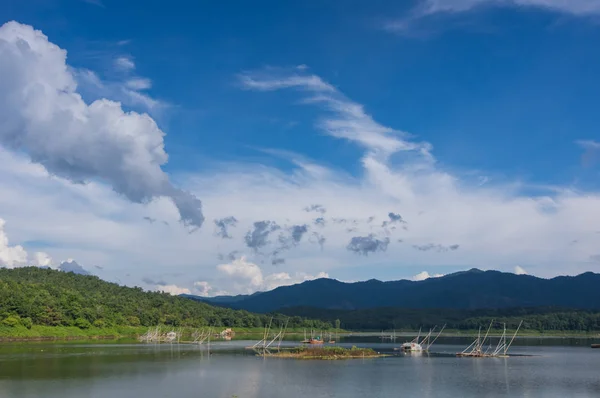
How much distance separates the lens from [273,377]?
56156 millimetres

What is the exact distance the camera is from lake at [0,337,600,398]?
45.0 metres

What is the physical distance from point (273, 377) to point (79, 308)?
3478 inches

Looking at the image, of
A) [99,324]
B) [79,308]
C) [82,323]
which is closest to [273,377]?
[82,323]

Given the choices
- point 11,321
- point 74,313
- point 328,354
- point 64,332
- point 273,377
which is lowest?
point 328,354

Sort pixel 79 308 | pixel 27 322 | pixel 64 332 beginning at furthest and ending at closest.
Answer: pixel 79 308 < pixel 64 332 < pixel 27 322

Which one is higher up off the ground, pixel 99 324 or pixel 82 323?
pixel 82 323

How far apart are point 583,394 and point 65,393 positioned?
42751 millimetres

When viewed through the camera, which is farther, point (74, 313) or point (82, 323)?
point (74, 313)

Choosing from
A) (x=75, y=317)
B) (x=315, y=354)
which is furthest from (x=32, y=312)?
(x=315, y=354)

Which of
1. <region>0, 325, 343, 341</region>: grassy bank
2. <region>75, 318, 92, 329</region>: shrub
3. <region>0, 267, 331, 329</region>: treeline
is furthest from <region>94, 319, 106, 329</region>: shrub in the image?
<region>75, 318, 92, 329</region>: shrub

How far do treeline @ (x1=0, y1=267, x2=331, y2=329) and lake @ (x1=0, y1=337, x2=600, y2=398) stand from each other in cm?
4160

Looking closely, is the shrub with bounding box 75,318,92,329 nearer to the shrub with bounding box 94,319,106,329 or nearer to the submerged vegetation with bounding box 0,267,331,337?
the submerged vegetation with bounding box 0,267,331,337

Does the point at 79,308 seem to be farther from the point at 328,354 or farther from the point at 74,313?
the point at 328,354

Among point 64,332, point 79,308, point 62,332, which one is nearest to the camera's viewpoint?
point 62,332
